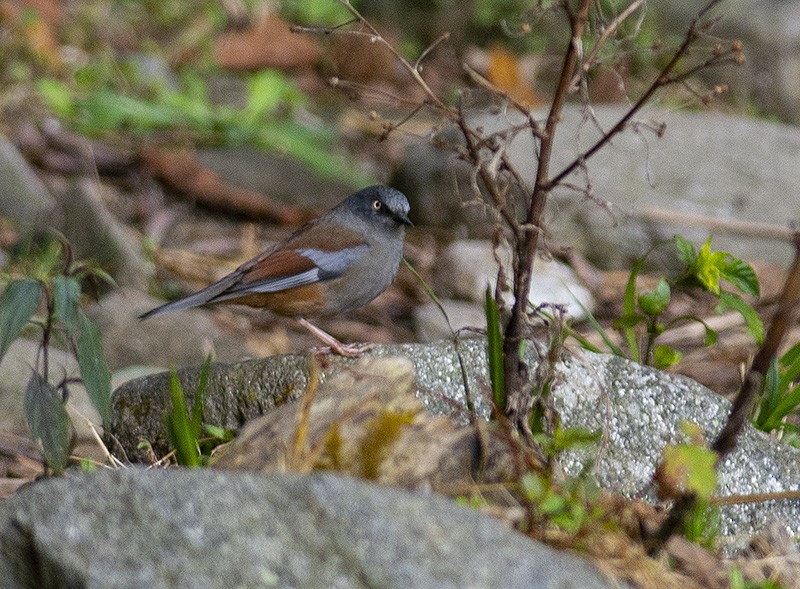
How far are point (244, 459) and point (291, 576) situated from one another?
673mm

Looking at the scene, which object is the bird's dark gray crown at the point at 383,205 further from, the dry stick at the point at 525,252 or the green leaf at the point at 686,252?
the dry stick at the point at 525,252

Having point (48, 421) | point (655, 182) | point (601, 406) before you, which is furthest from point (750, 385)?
point (655, 182)

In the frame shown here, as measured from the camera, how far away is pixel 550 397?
325 cm

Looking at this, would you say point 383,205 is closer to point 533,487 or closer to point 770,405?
point 770,405

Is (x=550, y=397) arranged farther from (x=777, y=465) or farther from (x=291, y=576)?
(x=291, y=576)

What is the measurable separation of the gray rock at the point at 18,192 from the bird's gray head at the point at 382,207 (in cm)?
295

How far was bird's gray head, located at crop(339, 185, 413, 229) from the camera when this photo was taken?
4.97 m

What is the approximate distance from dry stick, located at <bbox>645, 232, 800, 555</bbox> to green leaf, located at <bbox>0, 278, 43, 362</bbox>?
180 centimetres

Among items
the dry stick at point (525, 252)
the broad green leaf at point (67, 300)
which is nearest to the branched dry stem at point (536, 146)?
the dry stick at point (525, 252)

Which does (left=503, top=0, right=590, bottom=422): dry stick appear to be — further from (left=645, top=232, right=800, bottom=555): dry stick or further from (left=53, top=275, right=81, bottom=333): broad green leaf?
(left=53, top=275, right=81, bottom=333): broad green leaf

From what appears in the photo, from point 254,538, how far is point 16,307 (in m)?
1.33

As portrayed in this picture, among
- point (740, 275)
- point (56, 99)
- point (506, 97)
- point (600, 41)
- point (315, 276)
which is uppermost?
point (600, 41)

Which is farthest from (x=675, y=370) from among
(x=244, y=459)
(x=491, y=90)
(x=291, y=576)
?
(x=291, y=576)

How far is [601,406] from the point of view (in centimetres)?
363
